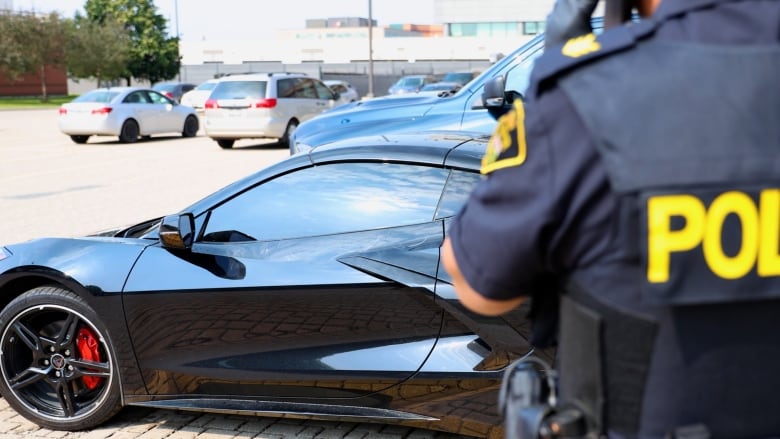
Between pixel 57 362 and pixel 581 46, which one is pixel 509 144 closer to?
pixel 581 46

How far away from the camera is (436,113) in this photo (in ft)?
23.2

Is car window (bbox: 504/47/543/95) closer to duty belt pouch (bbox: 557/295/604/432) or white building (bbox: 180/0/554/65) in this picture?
duty belt pouch (bbox: 557/295/604/432)

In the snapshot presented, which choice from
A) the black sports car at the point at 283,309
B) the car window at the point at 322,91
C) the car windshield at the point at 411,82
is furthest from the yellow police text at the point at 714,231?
the car windshield at the point at 411,82

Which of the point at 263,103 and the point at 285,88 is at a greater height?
the point at 285,88

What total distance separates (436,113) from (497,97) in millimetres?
1017

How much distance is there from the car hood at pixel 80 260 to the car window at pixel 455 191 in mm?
1370

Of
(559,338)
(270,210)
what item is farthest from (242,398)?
(559,338)

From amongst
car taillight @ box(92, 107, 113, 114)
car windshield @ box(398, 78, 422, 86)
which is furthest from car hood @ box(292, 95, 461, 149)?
car windshield @ box(398, 78, 422, 86)

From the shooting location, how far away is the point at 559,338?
1511mm

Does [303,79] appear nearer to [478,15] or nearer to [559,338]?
[559,338]

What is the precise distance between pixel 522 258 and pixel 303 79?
60.4 feet

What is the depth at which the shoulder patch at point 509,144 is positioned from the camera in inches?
54.8

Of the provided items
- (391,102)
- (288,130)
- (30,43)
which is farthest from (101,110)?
(30,43)

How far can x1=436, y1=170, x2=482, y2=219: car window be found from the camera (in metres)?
3.44
